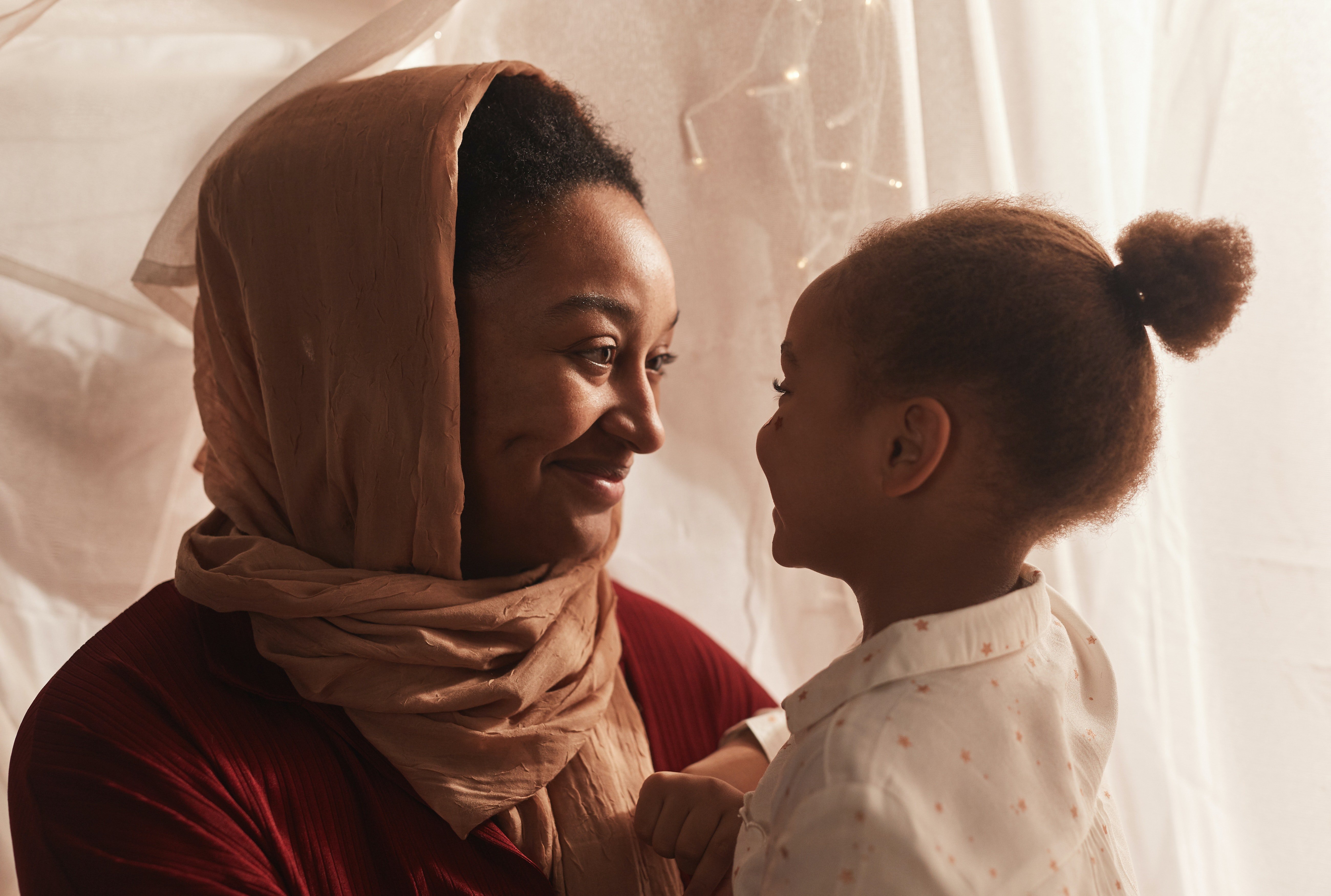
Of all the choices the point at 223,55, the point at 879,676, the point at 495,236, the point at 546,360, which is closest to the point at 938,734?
the point at 879,676

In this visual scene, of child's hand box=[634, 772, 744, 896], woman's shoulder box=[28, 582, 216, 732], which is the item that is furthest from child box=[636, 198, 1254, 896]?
woman's shoulder box=[28, 582, 216, 732]

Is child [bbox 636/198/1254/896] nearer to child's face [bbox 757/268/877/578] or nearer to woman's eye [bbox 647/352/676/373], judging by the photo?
child's face [bbox 757/268/877/578]

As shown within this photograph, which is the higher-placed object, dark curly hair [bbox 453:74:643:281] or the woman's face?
dark curly hair [bbox 453:74:643:281]

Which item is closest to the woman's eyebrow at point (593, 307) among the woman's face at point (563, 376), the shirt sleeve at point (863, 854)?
the woman's face at point (563, 376)

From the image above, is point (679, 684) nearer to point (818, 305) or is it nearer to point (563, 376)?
point (563, 376)

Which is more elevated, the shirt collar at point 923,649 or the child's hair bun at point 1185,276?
the child's hair bun at point 1185,276

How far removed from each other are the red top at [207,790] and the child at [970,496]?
0.41 meters

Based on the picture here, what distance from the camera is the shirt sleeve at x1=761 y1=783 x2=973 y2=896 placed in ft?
2.57

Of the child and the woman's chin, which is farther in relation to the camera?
the woman's chin

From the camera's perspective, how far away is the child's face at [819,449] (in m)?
0.98

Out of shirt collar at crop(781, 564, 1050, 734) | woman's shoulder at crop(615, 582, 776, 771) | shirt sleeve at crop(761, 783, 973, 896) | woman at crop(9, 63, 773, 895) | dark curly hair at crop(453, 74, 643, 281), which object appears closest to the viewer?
shirt sleeve at crop(761, 783, 973, 896)

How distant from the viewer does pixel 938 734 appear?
852mm

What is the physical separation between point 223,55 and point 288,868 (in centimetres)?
133

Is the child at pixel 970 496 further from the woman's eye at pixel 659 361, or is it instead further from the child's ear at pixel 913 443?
Answer: the woman's eye at pixel 659 361
